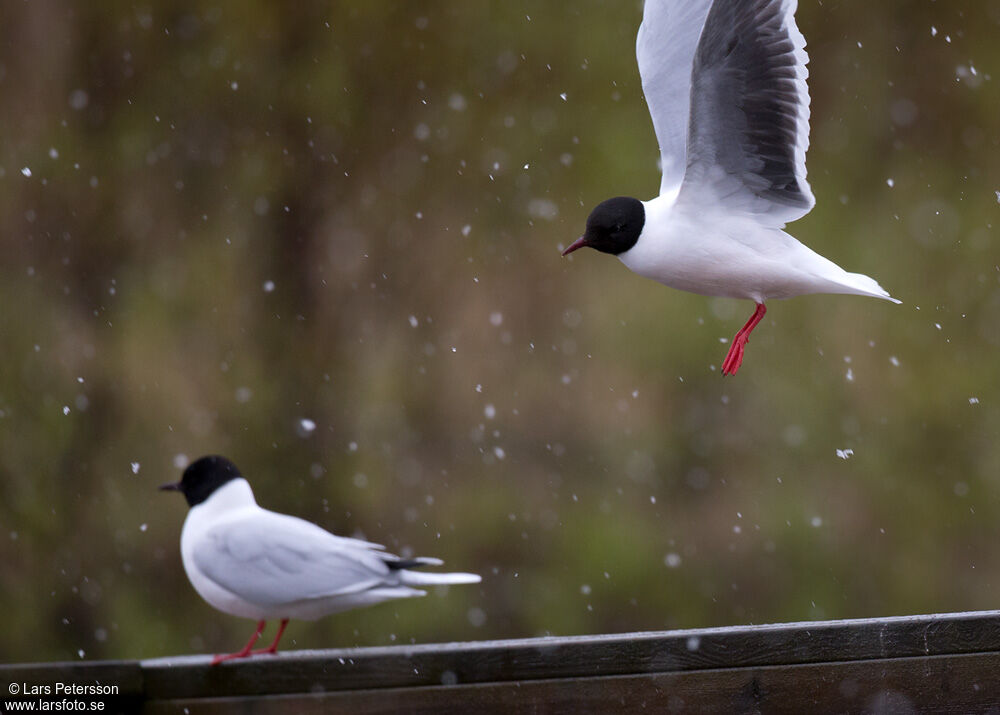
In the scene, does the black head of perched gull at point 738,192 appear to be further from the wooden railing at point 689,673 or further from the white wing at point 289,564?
the white wing at point 289,564

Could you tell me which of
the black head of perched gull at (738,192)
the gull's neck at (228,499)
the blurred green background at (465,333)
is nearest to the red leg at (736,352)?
the black head of perched gull at (738,192)

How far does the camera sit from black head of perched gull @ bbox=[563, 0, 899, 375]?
120cm

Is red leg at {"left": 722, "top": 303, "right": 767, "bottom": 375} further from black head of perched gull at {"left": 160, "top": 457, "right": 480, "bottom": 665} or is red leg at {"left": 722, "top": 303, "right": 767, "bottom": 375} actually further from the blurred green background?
the blurred green background

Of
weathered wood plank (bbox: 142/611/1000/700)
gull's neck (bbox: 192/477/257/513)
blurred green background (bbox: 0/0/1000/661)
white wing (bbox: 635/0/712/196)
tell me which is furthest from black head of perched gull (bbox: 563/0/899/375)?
blurred green background (bbox: 0/0/1000/661)

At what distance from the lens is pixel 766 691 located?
4.17 feet

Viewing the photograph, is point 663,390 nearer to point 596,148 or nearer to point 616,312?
point 616,312

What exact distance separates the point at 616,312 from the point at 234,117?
154 centimetres

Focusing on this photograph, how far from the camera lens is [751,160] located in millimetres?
1310

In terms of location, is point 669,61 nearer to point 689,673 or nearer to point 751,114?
point 751,114

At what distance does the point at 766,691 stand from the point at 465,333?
128 inches

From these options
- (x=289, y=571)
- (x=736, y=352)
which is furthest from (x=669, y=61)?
(x=289, y=571)

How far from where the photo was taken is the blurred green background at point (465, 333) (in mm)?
4367

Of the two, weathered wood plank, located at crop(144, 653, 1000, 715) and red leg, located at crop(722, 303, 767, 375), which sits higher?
red leg, located at crop(722, 303, 767, 375)

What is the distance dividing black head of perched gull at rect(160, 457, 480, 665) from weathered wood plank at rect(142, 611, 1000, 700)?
430 mm
